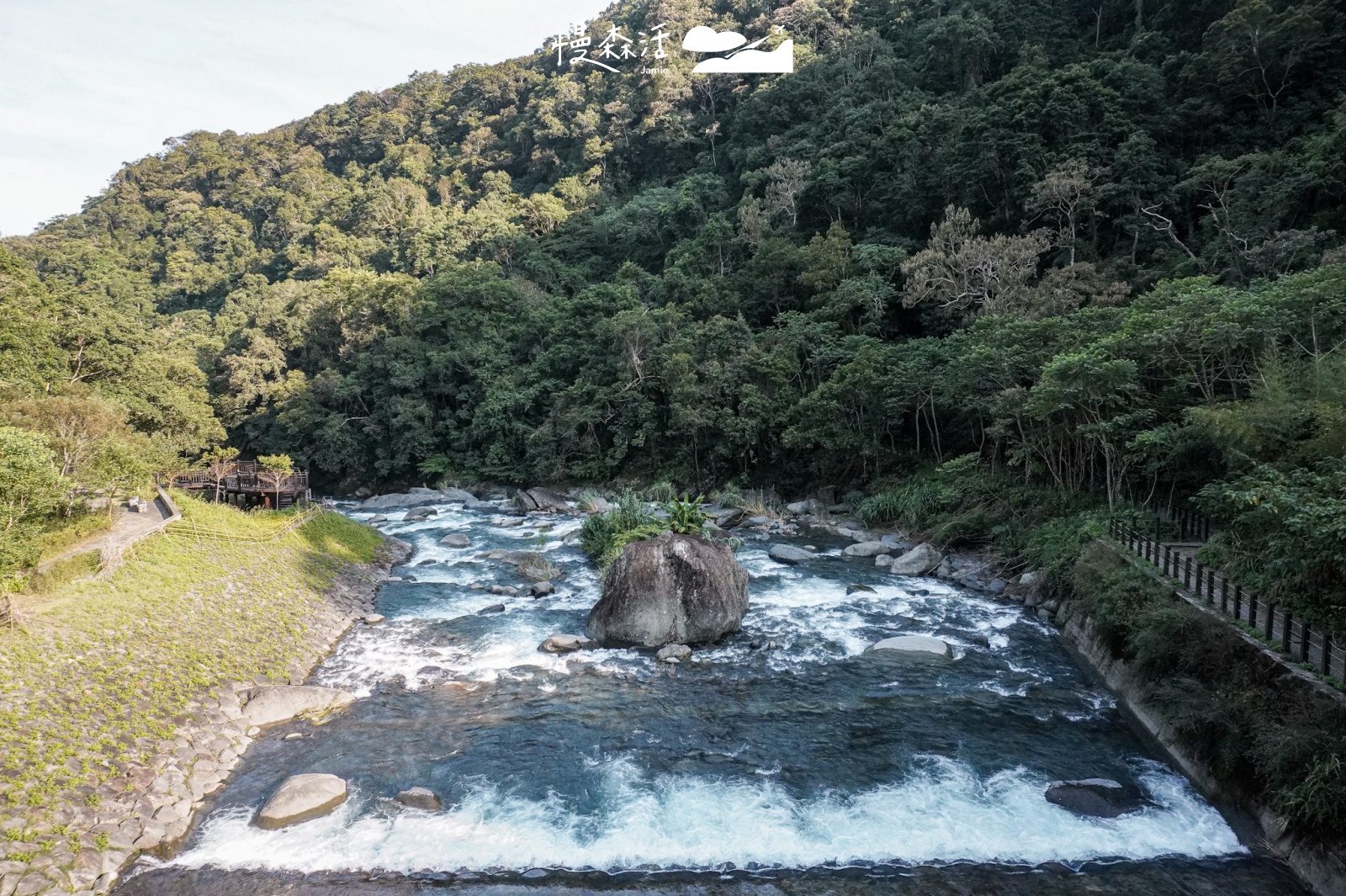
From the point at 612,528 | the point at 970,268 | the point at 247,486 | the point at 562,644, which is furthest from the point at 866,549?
the point at 247,486

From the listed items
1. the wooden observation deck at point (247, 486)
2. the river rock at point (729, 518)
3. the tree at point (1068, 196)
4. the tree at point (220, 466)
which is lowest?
the river rock at point (729, 518)

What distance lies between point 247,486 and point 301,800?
2320 centimetres

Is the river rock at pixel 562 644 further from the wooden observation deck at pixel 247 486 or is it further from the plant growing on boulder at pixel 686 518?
the wooden observation deck at pixel 247 486

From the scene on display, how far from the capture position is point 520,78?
92562 millimetres

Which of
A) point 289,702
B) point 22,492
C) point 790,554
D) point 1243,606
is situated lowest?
point 790,554

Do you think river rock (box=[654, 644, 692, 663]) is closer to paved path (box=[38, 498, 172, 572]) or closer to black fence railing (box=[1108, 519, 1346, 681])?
black fence railing (box=[1108, 519, 1346, 681])

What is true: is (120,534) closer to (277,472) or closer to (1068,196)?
(277,472)

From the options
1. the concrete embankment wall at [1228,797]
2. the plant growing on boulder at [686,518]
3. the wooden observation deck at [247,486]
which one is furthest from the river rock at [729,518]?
the wooden observation deck at [247,486]

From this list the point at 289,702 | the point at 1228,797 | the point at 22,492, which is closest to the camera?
the point at 1228,797

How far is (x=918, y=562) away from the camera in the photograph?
2256 cm

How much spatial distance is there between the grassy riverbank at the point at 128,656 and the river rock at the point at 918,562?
17214 mm

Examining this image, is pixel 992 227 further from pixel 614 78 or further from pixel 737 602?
pixel 614 78

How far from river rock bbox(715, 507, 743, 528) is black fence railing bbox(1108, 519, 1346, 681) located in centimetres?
1619

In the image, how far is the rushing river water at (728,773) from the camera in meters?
9.29
